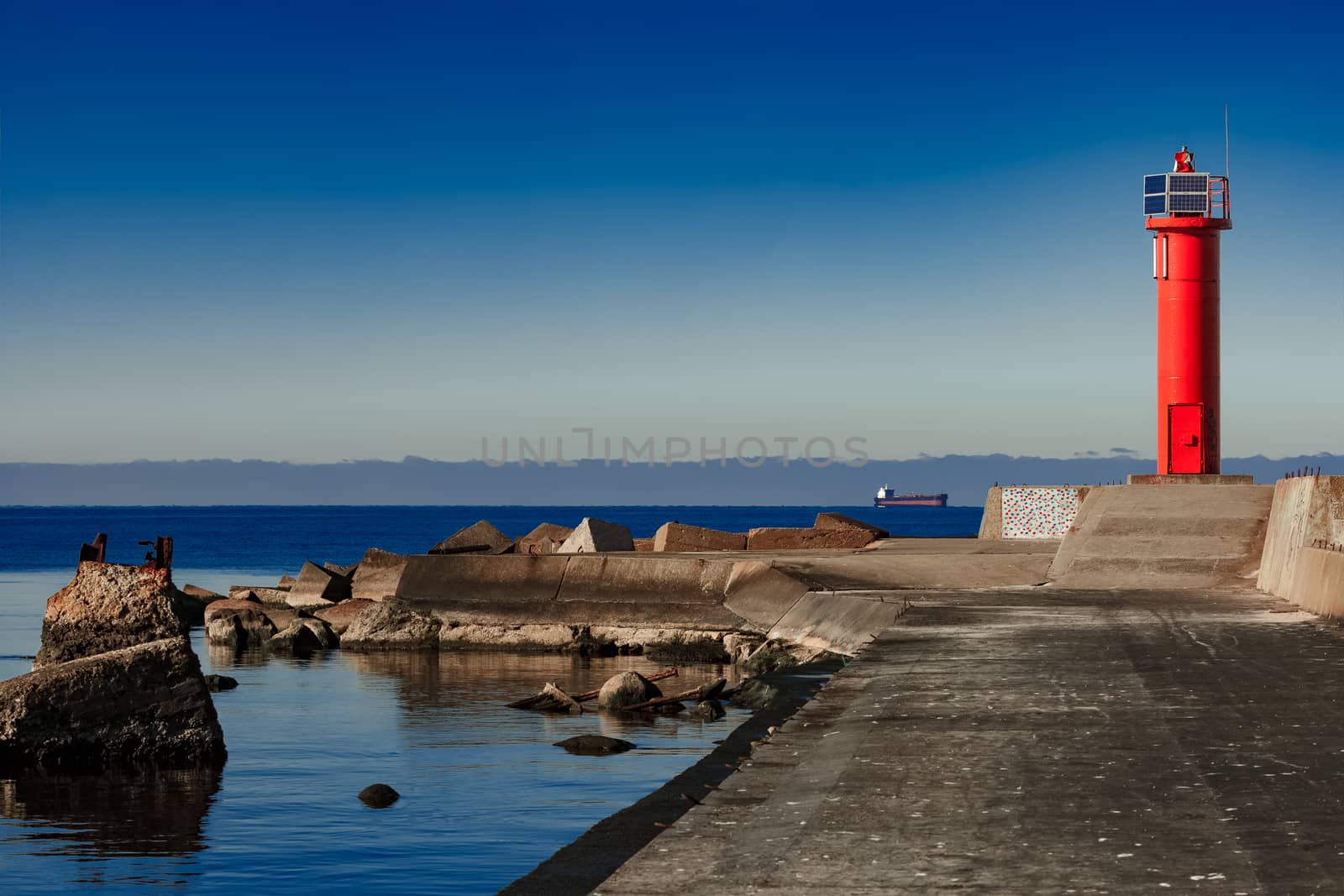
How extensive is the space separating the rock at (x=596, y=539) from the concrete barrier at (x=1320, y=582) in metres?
13.8

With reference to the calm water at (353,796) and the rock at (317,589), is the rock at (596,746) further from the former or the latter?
the rock at (317,589)

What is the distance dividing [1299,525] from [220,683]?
1408 centimetres

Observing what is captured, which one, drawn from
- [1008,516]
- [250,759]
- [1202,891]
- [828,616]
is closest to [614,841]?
[1202,891]

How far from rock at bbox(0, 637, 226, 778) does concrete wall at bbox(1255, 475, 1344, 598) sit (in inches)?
483

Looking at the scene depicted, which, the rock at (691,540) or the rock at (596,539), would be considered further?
the rock at (691,540)

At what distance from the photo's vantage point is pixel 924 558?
23.2 metres

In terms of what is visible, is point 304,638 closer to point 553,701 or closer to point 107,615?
point 107,615

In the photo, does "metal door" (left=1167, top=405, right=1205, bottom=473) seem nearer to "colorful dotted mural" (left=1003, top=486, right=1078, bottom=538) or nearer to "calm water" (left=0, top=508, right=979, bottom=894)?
"colorful dotted mural" (left=1003, top=486, right=1078, bottom=538)

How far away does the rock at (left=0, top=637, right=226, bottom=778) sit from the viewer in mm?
12758

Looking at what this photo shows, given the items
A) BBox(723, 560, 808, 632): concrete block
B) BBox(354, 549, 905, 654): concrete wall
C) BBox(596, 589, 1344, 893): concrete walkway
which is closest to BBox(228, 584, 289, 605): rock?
BBox(354, 549, 905, 654): concrete wall

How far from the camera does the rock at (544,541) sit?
3253 centimetres

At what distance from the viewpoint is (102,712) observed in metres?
12.9

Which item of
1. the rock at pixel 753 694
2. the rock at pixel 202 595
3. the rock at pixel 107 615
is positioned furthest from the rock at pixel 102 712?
the rock at pixel 202 595

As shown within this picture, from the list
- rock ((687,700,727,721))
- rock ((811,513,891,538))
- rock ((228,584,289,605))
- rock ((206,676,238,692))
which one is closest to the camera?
rock ((687,700,727,721))
